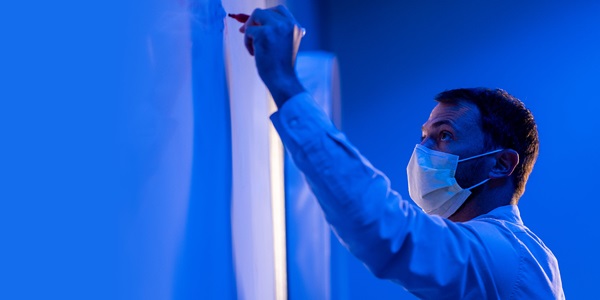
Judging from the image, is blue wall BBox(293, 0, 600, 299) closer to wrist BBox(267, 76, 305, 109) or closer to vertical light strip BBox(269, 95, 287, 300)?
vertical light strip BBox(269, 95, 287, 300)

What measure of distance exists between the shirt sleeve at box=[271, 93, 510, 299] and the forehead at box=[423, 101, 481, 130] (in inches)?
14.7

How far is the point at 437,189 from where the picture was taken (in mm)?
1312

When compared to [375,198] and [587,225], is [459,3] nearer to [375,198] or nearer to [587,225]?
[587,225]

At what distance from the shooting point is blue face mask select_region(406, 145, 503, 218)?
4.20ft

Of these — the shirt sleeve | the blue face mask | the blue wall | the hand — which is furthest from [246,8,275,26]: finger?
the blue wall

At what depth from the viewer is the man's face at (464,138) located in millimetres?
1276

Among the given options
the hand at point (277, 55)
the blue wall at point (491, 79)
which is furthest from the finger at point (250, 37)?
the blue wall at point (491, 79)

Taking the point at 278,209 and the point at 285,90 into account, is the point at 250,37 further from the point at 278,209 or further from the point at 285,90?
the point at 278,209

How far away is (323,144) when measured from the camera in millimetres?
838

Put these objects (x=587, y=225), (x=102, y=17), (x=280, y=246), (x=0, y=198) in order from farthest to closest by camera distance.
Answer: (x=587, y=225)
(x=280, y=246)
(x=102, y=17)
(x=0, y=198)

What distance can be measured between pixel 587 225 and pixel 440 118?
58.9 inches

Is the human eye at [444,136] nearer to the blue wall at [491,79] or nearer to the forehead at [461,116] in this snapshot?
the forehead at [461,116]

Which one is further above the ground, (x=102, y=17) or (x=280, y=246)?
(x=102, y=17)

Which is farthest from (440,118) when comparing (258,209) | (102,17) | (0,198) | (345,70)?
(345,70)
